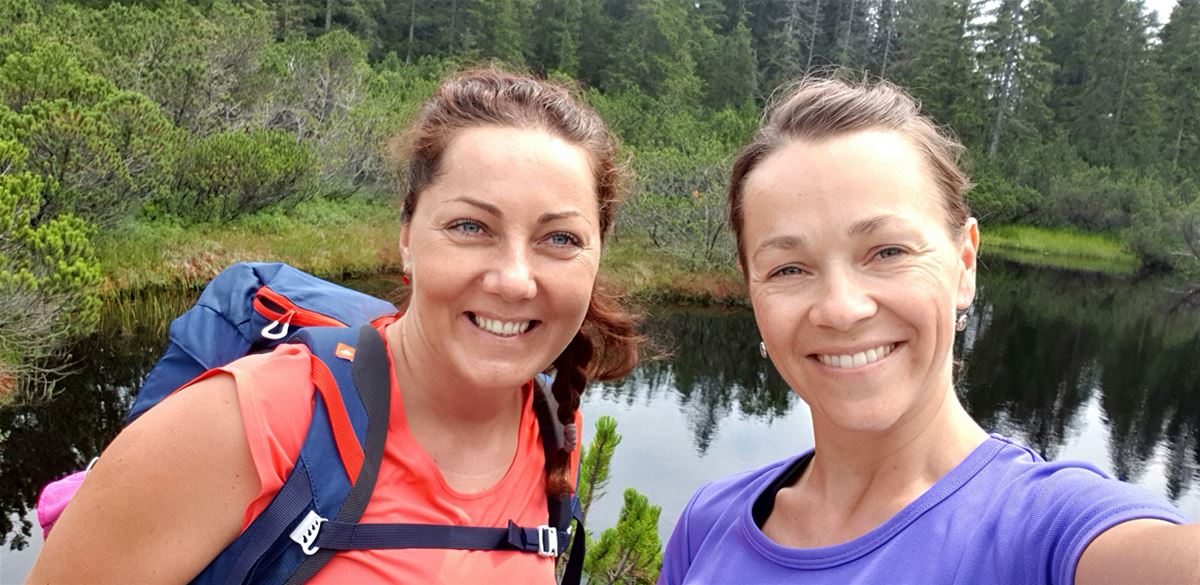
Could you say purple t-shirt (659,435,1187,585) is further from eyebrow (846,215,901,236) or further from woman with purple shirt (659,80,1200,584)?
eyebrow (846,215,901,236)

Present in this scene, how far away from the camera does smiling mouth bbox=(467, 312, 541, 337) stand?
175 cm

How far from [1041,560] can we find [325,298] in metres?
1.60

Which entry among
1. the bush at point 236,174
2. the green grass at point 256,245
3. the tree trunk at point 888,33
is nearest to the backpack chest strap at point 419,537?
the green grass at point 256,245

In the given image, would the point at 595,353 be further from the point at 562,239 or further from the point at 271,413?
the point at 271,413

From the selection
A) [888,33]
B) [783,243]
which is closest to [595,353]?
[783,243]

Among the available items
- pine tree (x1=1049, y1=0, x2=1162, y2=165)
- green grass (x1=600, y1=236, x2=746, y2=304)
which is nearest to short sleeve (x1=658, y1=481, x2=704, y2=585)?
green grass (x1=600, y1=236, x2=746, y2=304)

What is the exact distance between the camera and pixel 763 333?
1507mm

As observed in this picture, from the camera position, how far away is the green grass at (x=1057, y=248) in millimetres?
31439

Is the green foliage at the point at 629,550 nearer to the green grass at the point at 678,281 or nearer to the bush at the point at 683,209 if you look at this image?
the green grass at the point at 678,281

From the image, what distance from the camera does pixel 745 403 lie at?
544 inches

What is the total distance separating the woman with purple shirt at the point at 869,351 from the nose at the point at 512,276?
44 centimetres

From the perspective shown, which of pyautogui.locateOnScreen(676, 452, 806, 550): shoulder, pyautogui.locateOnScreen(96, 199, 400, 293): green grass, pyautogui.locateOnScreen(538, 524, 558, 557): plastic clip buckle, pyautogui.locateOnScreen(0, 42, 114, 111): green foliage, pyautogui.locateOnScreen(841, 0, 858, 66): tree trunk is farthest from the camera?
pyautogui.locateOnScreen(841, 0, 858, 66): tree trunk

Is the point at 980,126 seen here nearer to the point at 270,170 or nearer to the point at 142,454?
the point at 270,170

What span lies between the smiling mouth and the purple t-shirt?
593mm
